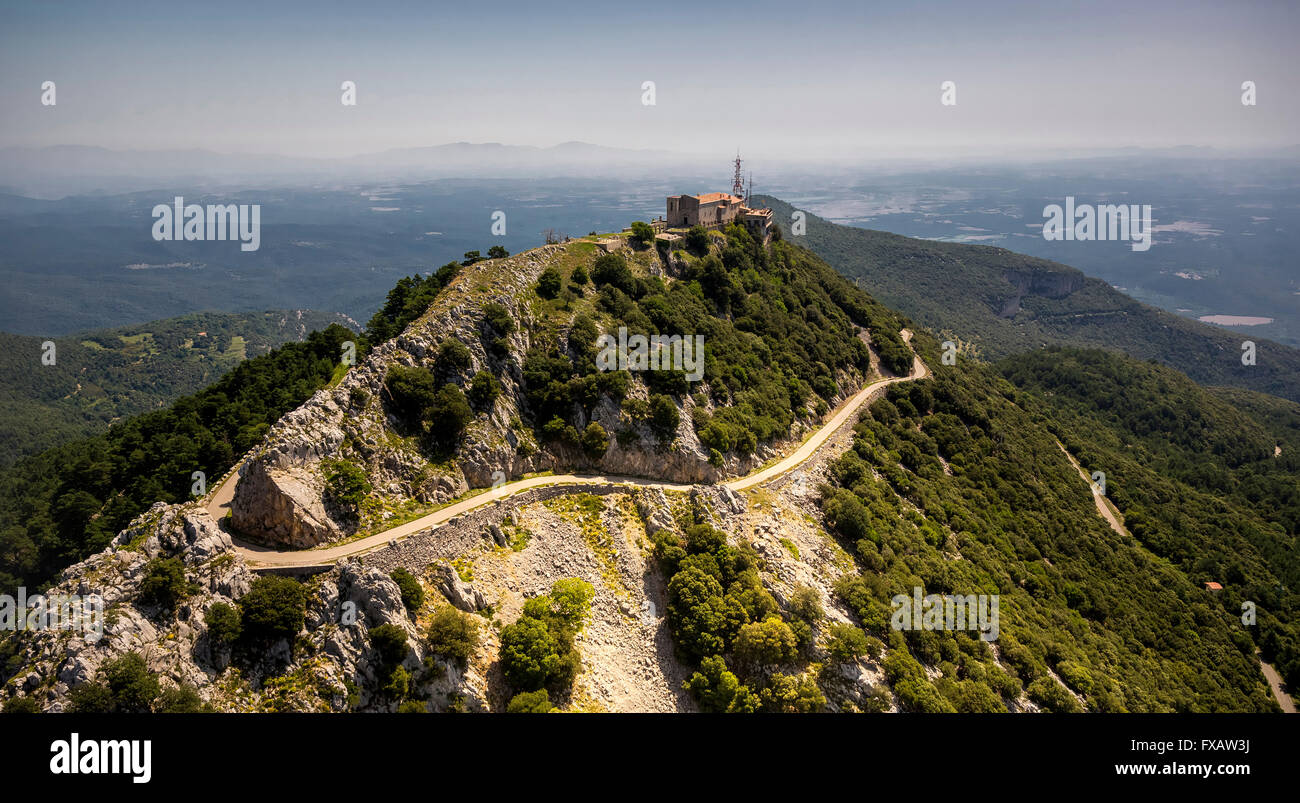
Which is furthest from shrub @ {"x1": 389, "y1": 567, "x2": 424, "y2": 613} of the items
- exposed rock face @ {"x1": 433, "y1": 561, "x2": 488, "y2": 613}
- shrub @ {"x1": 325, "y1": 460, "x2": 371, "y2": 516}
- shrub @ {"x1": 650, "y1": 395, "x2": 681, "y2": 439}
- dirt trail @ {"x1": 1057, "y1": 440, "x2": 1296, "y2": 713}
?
dirt trail @ {"x1": 1057, "y1": 440, "x2": 1296, "y2": 713}

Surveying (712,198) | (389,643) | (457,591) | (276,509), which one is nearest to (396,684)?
(389,643)

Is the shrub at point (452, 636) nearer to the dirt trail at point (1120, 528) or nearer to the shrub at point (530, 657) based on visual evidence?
the shrub at point (530, 657)

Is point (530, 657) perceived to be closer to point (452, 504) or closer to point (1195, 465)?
point (452, 504)

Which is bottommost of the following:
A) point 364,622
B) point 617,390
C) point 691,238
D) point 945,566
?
point 945,566

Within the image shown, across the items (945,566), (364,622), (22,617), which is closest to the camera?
(22,617)

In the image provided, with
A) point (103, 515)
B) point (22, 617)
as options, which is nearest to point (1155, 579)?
point (22, 617)
